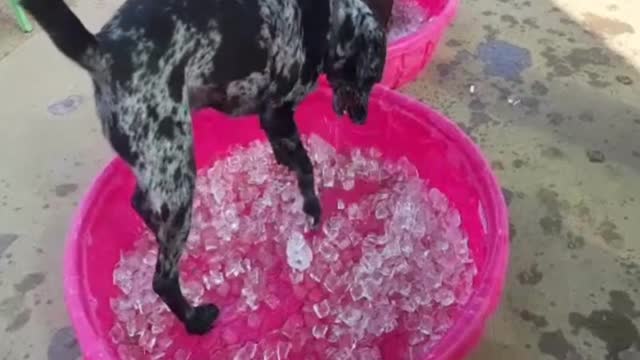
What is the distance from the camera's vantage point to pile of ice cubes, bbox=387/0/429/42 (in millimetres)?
1898

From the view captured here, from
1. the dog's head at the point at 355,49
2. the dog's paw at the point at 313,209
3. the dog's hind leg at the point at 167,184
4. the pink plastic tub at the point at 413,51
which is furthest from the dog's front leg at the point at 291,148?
the pink plastic tub at the point at 413,51

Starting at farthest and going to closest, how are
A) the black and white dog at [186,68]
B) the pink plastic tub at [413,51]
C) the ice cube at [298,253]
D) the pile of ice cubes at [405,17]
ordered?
the pile of ice cubes at [405,17] < the pink plastic tub at [413,51] < the ice cube at [298,253] < the black and white dog at [186,68]

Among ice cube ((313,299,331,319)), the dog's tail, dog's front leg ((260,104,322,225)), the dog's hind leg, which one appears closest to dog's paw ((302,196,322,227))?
dog's front leg ((260,104,322,225))

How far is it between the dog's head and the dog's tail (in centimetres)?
38

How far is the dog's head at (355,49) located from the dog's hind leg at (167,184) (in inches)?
10.4

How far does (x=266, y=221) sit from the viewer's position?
5.26 feet

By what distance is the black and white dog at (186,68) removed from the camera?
39.1 inches

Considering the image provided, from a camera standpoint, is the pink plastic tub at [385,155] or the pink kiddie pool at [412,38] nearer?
the pink plastic tub at [385,155]

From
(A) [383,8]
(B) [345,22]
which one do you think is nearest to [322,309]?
(B) [345,22]

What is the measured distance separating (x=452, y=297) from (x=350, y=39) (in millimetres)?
498

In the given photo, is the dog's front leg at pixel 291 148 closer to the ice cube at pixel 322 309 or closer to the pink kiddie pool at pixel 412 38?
the ice cube at pixel 322 309

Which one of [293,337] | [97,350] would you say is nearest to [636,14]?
[293,337]

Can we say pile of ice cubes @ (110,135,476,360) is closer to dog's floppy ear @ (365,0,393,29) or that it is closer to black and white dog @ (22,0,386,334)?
black and white dog @ (22,0,386,334)

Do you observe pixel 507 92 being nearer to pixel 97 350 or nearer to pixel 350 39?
pixel 350 39
